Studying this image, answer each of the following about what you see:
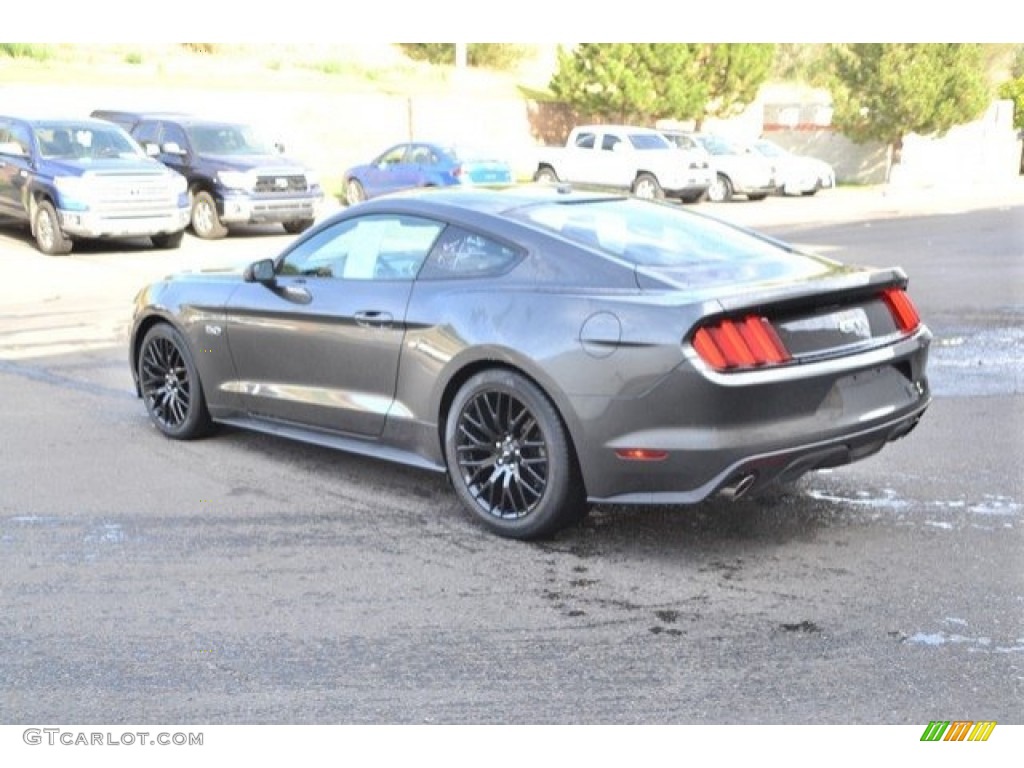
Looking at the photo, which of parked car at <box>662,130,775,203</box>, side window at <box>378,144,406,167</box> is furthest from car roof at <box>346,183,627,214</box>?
parked car at <box>662,130,775,203</box>

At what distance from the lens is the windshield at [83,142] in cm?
1853

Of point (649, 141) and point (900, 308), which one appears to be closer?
A: point (900, 308)

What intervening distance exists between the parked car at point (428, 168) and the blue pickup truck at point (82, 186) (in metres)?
7.19

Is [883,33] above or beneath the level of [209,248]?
above

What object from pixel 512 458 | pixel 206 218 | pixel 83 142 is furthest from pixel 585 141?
pixel 512 458

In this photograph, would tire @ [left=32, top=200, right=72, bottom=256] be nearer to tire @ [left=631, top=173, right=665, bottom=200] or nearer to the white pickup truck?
the white pickup truck

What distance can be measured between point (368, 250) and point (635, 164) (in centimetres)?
2330

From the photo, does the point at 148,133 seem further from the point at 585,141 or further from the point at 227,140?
the point at 585,141

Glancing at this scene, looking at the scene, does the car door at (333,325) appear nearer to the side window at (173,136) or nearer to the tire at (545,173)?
the side window at (173,136)

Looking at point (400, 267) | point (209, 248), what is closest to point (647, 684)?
point (400, 267)

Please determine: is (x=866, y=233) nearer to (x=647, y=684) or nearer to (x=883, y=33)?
(x=883, y=33)

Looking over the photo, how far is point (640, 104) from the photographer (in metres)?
39.9

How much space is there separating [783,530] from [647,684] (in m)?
1.76

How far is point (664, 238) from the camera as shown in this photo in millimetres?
5938
